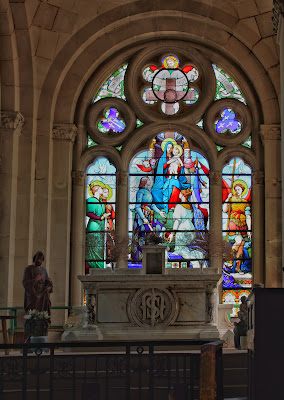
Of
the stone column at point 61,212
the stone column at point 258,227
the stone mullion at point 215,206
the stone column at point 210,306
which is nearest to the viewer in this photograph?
the stone column at point 210,306

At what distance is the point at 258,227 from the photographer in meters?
18.9

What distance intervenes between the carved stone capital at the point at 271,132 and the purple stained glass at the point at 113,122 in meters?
3.49

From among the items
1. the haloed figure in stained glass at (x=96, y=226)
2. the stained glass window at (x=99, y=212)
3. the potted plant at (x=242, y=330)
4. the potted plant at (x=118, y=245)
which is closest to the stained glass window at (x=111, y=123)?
the stained glass window at (x=99, y=212)

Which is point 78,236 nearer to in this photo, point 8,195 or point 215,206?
point 8,195

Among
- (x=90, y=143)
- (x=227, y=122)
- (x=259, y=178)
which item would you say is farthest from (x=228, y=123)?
(x=90, y=143)

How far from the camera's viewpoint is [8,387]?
9.62 m

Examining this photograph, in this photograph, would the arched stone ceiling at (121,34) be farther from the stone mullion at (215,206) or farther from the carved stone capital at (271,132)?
the stone mullion at (215,206)

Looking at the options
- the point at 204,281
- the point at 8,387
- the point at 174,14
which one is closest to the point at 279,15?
the point at 204,281

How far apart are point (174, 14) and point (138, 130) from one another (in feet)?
9.40

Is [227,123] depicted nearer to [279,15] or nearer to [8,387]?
[279,15]

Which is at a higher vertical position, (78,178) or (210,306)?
(78,178)

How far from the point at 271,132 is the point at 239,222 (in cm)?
226

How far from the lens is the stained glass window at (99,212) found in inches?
769

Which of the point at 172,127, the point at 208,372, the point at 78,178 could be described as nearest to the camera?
the point at 208,372
